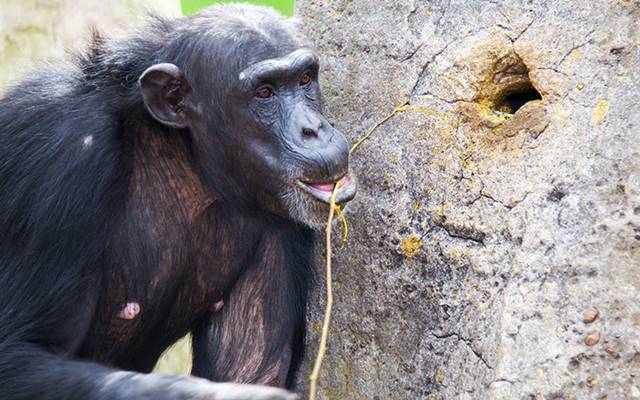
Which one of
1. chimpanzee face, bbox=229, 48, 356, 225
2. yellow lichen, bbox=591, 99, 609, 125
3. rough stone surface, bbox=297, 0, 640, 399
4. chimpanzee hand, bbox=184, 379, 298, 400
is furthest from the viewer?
chimpanzee face, bbox=229, 48, 356, 225

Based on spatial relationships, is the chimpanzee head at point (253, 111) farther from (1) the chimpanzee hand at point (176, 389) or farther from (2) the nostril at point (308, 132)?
(1) the chimpanzee hand at point (176, 389)

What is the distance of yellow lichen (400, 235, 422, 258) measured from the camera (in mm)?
3822

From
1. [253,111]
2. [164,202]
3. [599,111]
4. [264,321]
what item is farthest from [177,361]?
[599,111]

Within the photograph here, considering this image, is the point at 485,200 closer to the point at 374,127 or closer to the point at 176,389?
the point at 374,127

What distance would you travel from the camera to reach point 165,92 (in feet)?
13.0

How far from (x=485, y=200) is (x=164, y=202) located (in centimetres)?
131

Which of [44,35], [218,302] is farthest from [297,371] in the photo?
[44,35]

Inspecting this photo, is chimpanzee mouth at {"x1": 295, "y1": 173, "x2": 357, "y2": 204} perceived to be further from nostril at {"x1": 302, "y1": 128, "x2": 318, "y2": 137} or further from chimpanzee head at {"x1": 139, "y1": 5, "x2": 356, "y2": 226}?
Result: nostril at {"x1": 302, "y1": 128, "x2": 318, "y2": 137}

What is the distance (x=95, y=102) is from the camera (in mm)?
3982

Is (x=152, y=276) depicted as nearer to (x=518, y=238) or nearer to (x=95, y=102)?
(x=95, y=102)

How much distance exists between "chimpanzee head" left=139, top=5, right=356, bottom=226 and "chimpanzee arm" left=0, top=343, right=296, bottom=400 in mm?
874

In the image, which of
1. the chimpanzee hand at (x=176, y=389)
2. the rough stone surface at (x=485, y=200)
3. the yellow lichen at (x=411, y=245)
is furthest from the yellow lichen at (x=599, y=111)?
the chimpanzee hand at (x=176, y=389)

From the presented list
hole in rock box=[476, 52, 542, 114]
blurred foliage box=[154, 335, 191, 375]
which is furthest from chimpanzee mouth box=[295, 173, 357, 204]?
blurred foliage box=[154, 335, 191, 375]

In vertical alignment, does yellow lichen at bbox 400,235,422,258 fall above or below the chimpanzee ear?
below
